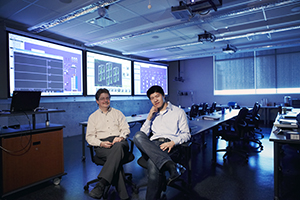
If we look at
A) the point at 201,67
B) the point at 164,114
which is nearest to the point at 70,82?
the point at 164,114

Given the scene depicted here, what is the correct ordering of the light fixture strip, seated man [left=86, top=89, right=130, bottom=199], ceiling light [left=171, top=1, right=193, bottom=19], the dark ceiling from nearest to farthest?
seated man [left=86, top=89, right=130, bottom=199] < ceiling light [left=171, top=1, right=193, bottom=19] < the light fixture strip < the dark ceiling

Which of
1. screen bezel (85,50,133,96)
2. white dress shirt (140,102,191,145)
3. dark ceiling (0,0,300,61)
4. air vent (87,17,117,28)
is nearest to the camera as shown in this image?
white dress shirt (140,102,191,145)

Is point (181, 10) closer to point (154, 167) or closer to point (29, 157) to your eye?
point (154, 167)

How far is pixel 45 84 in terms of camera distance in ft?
16.8

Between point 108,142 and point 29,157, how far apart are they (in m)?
1.00

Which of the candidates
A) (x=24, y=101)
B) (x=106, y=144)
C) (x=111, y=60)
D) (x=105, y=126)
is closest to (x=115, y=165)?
(x=106, y=144)

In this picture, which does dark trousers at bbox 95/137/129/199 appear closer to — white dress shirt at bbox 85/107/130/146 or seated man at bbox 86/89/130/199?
seated man at bbox 86/89/130/199

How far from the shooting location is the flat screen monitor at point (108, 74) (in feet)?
20.9

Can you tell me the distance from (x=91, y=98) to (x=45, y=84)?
5.85ft

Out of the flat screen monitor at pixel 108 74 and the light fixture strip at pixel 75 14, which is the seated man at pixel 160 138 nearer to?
the light fixture strip at pixel 75 14

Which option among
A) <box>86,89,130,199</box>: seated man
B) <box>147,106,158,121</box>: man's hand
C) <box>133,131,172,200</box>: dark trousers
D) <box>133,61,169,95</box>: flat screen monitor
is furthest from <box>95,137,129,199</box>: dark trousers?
<box>133,61,169,95</box>: flat screen monitor

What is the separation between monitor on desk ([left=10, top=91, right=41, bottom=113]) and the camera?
7.59 ft

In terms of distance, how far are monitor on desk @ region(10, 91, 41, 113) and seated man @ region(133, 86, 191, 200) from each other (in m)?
1.45

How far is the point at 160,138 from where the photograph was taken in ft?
7.56
